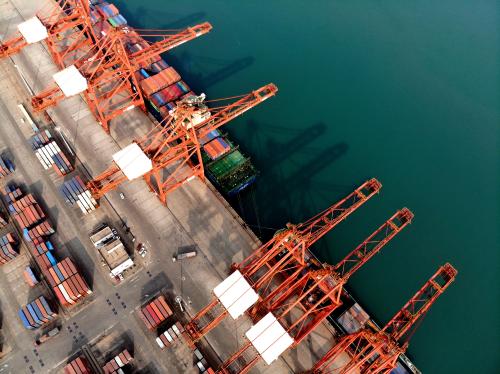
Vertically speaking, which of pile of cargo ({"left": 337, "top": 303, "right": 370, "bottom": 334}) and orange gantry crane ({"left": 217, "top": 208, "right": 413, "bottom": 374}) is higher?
orange gantry crane ({"left": 217, "top": 208, "right": 413, "bottom": 374})

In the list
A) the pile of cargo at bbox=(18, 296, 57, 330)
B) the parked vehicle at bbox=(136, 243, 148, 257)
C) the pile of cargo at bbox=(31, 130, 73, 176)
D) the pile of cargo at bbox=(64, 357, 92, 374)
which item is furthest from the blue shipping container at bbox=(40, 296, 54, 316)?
the pile of cargo at bbox=(31, 130, 73, 176)

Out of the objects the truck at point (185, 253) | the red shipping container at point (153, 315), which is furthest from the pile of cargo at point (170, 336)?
the truck at point (185, 253)

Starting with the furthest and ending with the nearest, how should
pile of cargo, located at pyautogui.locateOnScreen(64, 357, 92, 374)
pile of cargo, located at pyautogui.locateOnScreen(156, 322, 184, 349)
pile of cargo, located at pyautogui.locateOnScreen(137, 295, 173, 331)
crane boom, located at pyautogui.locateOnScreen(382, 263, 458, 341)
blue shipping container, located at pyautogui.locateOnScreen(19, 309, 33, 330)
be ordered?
1. pile of cargo, located at pyautogui.locateOnScreen(137, 295, 173, 331)
2. blue shipping container, located at pyautogui.locateOnScreen(19, 309, 33, 330)
3. pile of cargo, located at pyautogui.locateOnScreen(156, 322, 184, 349)
4. pile of cargo, located at pyautogui.locateOnScreen(64, 357, 92, 374)
5. crane boom, located at pyautogui.locateOnScreen(382, 263, 458, 341)

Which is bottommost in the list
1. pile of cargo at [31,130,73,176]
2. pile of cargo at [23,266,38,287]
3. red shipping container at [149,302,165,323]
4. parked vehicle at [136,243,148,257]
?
red shipping container at [149,302,165,323]

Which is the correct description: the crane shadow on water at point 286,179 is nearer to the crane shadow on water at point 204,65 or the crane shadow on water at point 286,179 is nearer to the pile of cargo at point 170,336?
the crane shadow on water at point 204,65

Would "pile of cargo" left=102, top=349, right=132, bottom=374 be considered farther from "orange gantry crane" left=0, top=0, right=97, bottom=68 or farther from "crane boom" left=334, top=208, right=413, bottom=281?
"orange gantry crane" left=0, top=0, right=97, bottom=68

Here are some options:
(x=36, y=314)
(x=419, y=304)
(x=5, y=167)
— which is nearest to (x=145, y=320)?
(x=36, y=314)
